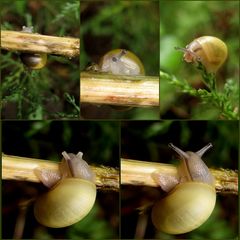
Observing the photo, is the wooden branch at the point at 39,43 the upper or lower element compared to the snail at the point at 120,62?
upper

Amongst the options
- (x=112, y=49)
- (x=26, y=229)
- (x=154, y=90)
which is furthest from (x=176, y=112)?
(x=26, y=229)

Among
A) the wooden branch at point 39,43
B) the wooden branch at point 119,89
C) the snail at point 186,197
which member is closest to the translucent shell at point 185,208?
the snail at point 186,197

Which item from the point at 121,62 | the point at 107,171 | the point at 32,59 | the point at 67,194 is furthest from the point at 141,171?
the point at 32,59

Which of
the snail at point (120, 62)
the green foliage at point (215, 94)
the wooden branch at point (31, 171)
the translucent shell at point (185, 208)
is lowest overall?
the translucent shell at point (185, 208)

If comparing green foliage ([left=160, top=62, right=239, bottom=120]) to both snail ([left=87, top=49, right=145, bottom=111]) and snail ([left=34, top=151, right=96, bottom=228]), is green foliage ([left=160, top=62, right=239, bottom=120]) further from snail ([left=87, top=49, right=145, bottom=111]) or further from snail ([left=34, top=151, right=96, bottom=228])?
snail ([left=34, top=151, right=96, bottom=228])

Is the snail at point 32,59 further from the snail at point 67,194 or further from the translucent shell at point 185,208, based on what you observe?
the translucent shell at point 185,208

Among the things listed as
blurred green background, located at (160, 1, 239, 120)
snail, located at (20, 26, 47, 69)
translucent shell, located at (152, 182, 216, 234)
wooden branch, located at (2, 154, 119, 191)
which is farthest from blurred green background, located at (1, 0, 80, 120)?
translucent shell, located at (152, 182, 216, 234)

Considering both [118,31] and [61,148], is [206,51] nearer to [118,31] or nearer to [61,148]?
[118,31]
